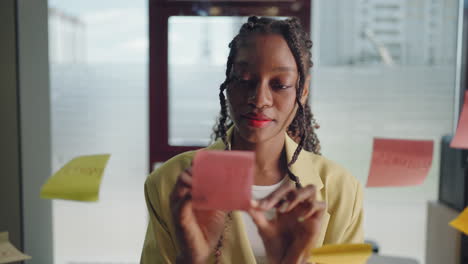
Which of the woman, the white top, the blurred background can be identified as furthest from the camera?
the blurred background

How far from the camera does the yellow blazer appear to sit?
910mm

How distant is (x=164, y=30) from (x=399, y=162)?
61.8 inches

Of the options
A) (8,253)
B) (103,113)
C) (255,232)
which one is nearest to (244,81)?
(255,232)

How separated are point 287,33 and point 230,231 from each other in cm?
42

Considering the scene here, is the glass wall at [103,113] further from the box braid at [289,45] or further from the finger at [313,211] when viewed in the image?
the finger at [313,211]

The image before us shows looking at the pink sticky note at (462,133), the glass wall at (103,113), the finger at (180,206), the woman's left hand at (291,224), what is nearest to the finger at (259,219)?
the woman's left hand at (291,224)

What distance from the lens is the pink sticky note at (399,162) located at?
98cm

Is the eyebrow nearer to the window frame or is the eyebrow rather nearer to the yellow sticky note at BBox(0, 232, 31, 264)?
the yellow sticky note at BBox(0, 232, 31, 264)

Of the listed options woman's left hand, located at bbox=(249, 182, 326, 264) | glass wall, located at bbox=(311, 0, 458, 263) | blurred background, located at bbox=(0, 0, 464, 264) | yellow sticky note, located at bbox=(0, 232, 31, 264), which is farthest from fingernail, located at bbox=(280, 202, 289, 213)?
glass wall, located at bbox=(311, 0, 458, 263)

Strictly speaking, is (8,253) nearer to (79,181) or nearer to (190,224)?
(79,181)

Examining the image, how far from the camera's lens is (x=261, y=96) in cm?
81

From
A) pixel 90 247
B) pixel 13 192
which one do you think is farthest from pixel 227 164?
pixel 90 247

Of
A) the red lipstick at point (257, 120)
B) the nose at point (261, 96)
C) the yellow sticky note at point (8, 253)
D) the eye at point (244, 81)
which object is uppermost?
the eye at point (244, 81)

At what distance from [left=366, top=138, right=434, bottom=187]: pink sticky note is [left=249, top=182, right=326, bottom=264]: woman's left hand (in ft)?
0.95
